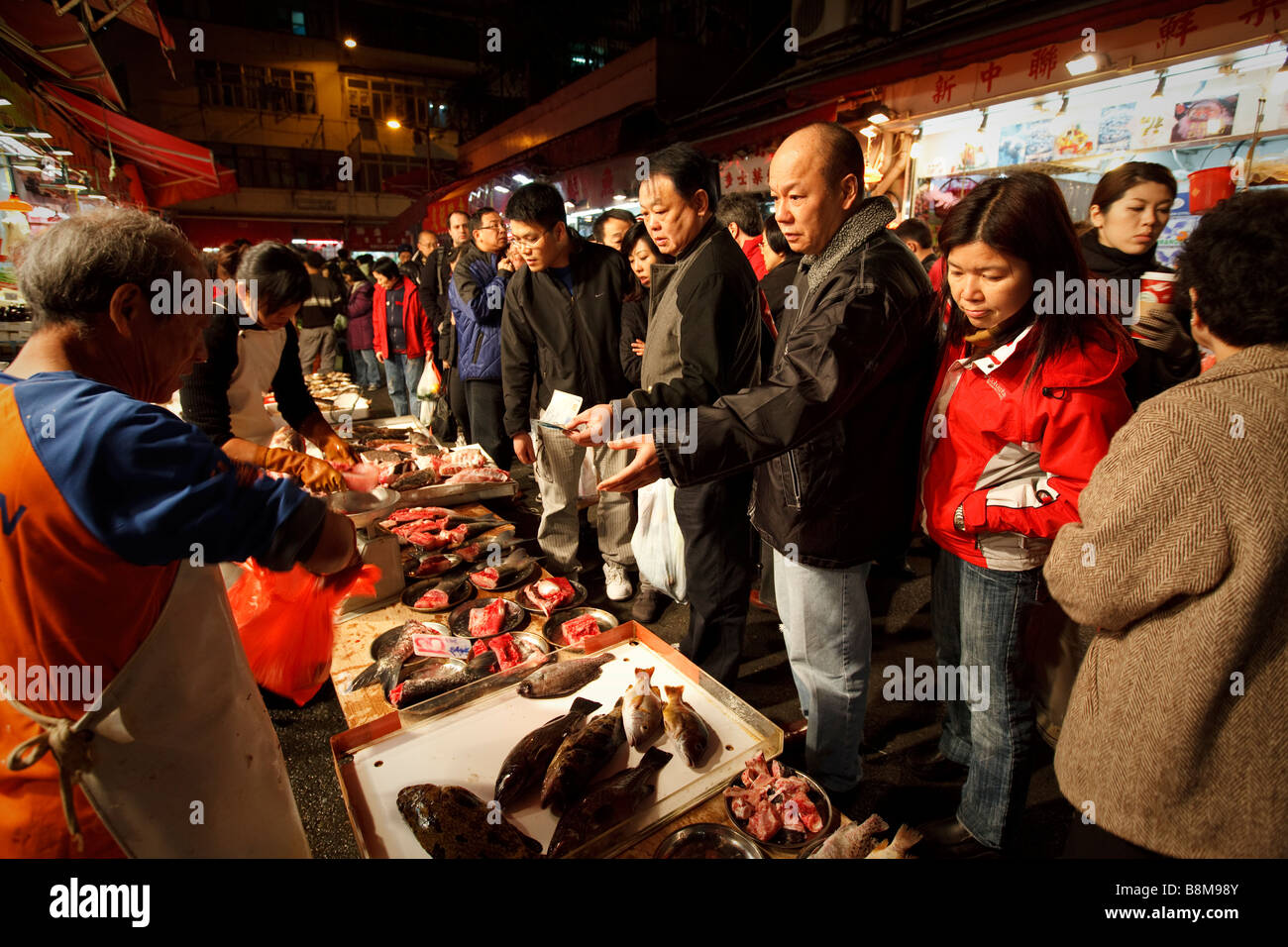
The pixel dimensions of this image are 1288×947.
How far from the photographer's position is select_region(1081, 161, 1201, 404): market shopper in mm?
2570

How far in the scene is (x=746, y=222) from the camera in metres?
5.45

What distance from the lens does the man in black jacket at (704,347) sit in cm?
285

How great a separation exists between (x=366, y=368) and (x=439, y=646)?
1335cm

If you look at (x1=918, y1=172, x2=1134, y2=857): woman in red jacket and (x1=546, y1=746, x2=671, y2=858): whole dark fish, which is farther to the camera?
(x1=918, y1=172, x2=1134, y2=857): woman in red jacket

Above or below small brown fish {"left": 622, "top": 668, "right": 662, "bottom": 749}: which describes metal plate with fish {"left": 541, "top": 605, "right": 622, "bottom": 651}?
below

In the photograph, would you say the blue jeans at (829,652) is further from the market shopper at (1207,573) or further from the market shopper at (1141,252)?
the market shopper at (1141,252)

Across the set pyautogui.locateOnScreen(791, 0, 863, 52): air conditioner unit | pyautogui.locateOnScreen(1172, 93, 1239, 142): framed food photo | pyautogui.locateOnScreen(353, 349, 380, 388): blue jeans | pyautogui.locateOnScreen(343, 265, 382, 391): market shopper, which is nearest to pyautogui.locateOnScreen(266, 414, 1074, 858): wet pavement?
pyautogui.locateOnScreen(1172, 93, 1239, 142): framed food photo

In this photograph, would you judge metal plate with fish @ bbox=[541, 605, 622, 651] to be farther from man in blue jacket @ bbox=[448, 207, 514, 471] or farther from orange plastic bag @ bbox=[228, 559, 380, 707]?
man in blue jacket @ bbox=[448, 207, 514, 471]

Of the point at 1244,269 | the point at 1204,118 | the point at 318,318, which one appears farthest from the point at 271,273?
the point at 318,318

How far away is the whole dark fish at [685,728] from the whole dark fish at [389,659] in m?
1.19

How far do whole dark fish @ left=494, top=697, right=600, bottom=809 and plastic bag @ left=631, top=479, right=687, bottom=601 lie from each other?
4.44 feet

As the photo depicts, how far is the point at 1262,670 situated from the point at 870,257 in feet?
4.91

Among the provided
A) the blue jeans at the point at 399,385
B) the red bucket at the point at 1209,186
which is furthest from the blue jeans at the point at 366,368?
the red bucket at the point at 1209,186

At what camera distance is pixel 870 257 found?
6.81ft
